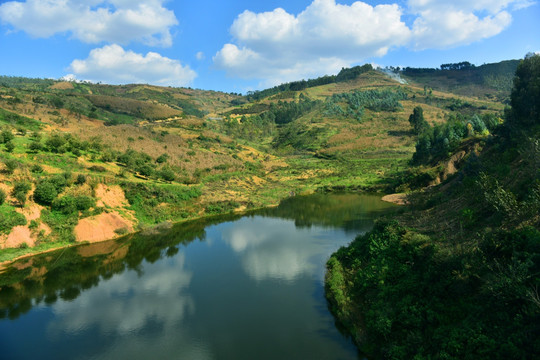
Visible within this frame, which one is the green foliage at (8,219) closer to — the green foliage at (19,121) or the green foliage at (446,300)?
the green foliage at (446,300)

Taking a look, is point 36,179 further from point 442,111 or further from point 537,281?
point 442,111

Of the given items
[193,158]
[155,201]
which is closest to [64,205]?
[155,201]

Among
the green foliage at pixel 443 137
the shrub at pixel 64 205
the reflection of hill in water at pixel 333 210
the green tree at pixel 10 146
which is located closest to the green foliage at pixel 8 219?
the shrub at pixel 64 205

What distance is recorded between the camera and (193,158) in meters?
89.5

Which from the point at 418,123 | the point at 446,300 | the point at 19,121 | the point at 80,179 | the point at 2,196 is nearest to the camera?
the point at 446,300

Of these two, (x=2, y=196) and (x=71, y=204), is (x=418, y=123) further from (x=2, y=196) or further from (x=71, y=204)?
(x=2, y=196)

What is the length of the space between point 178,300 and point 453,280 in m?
21.5

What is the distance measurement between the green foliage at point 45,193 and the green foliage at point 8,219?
11.1 ft

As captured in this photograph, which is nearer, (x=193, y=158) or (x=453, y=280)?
(x=453, y=280)

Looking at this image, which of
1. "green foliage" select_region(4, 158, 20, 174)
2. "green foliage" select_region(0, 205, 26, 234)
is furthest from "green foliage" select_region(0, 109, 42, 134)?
"green foliage" select_region(0, 205, 26, 234)

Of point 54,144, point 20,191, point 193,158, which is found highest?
point 54,144

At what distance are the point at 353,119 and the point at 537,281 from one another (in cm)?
16682

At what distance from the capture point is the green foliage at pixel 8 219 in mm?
36750

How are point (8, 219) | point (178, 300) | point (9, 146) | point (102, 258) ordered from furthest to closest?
point (9, 146), point (102, 258), point (8, 219), point (178, 300)
